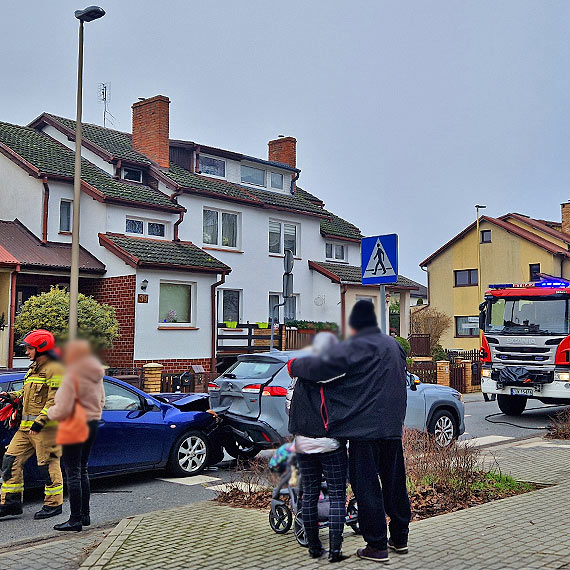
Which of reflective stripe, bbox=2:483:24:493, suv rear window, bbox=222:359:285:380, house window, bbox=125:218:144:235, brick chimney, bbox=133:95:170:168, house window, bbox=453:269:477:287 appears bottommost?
reflective stripe, bbox=2:483:24:493

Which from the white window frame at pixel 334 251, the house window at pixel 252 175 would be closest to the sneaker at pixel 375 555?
the house window at pixel 252 175

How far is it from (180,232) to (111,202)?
11.7 ft

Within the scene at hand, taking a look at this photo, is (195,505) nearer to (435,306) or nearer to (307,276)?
(307,276)

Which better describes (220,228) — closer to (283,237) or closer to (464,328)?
(283,237)

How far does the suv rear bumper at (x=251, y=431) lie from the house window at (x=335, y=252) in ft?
78.6

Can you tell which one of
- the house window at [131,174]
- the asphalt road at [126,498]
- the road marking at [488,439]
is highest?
the house window at [131,174]

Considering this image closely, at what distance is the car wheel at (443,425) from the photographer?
12148mm

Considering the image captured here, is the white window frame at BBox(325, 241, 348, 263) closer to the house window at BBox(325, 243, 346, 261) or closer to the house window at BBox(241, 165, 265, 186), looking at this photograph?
the house window at BBox(325, 243, 346, 261)

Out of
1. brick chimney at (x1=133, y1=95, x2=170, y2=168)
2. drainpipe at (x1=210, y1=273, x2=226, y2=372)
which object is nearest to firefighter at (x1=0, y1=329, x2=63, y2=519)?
drainpipe at (x1=210, y1=273, x2=226, y2=372)

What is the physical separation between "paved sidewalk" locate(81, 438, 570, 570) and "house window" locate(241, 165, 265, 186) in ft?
81.5

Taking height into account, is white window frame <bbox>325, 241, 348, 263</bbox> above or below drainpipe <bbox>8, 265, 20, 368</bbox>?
above

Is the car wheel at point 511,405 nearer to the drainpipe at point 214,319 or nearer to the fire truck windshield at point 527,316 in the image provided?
the fire truck windshield at point 527,316

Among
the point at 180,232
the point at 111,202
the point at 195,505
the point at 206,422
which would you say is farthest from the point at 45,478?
the point at 180,232

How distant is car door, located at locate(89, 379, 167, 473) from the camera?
9195mm
